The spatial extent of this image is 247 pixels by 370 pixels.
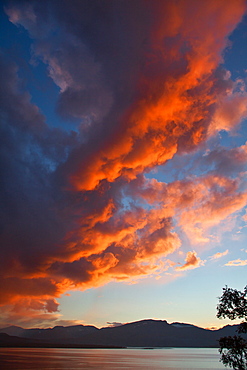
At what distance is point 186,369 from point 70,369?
3810 cm

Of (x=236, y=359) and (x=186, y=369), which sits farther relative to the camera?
(x=186, y=369)

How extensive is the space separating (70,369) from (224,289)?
59.9 meters

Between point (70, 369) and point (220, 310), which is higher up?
point (220, 310)

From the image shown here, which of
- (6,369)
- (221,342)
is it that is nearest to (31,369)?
(6,369)

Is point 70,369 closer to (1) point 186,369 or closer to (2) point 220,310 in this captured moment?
(1) point 186,369

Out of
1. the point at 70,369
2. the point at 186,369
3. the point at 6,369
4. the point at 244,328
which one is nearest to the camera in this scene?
the point at 244,328

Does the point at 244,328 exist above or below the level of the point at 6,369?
above

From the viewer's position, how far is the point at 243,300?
2842 centimetres

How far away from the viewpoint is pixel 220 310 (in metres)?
29.2

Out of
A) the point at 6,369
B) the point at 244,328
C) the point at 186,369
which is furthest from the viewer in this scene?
the point at 186,369

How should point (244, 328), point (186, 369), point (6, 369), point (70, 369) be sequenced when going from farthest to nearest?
point (186, 369), point (70, 369), point (6, 369), point (244, 328)

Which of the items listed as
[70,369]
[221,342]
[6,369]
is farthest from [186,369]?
[221,342]

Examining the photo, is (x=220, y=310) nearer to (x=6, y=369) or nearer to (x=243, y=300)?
(x=243, y=300)

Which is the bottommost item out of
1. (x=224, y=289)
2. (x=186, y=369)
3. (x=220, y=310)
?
(x=186, y=369)
